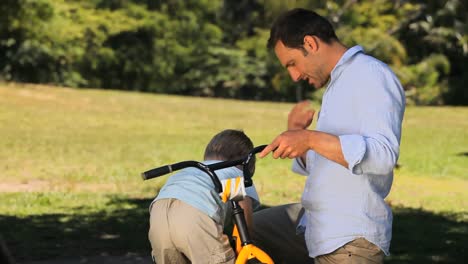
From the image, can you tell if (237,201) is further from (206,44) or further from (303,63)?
(206,44)

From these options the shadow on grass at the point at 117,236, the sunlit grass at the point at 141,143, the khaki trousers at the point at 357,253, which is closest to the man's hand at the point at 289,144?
the khaki trousers at the point at 357,253

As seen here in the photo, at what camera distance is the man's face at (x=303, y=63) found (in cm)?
351

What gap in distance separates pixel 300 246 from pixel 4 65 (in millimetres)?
42090

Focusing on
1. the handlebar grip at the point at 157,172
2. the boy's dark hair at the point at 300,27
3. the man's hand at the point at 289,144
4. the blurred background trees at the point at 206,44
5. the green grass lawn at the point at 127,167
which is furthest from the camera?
the blurred background trees at the point at 206,44

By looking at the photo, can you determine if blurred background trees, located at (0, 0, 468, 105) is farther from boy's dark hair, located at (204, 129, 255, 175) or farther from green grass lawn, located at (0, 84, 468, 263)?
boy's dark hair, located at (204, 129, 255, 175)

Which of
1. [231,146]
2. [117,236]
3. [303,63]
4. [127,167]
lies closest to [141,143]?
[127,167]

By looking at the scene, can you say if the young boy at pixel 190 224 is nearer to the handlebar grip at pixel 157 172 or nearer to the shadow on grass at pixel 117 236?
the handlebar grip at pixel 157 172

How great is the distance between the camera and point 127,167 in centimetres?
1617

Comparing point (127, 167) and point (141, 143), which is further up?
point (127, 167)

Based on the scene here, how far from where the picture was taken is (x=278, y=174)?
51.5ft

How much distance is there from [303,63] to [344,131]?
0.99 feet

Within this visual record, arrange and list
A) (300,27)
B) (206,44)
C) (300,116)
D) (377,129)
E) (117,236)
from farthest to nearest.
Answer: (206,44) → (117,236) → (300,116) → (300,27) → (377,129)

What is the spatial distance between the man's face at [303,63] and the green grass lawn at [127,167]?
14.8ft

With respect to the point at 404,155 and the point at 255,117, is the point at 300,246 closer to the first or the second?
the point at 404,155
